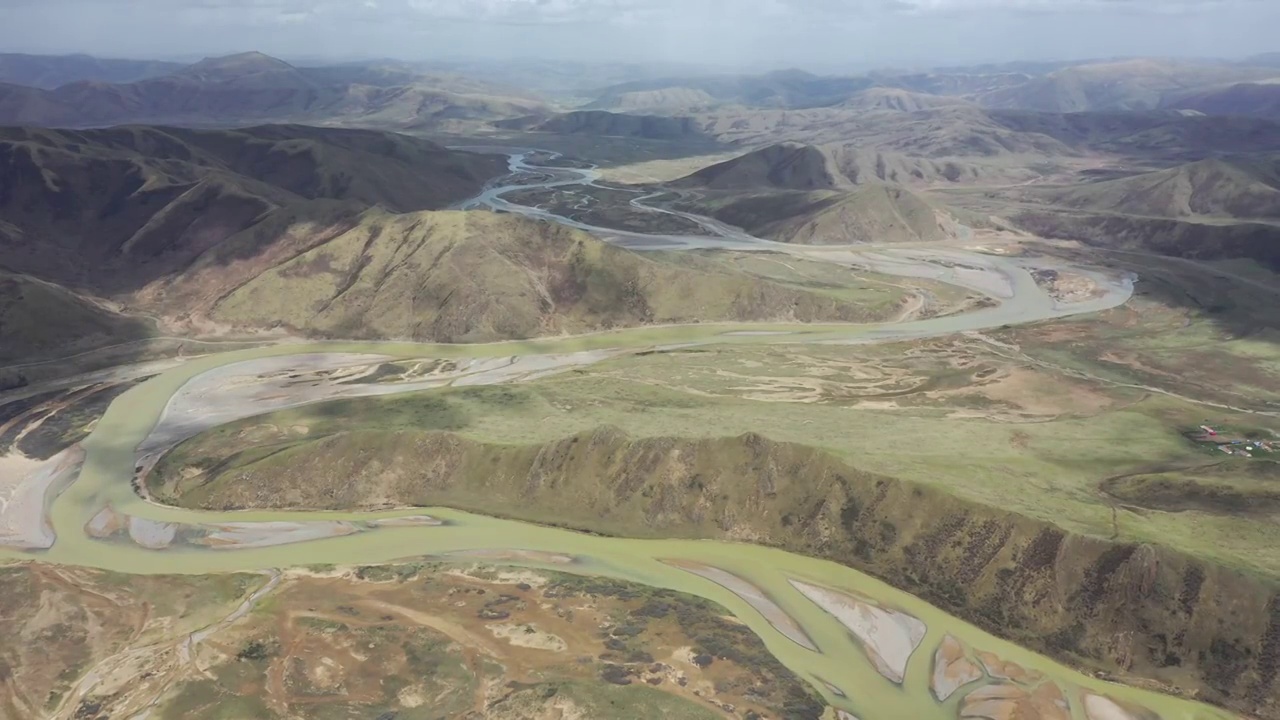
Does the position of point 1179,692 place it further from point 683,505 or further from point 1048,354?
point 1048,354

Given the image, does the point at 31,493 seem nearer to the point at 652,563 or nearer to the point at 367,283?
the point at 367,283

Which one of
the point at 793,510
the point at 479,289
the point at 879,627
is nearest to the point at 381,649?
the point at 793,510

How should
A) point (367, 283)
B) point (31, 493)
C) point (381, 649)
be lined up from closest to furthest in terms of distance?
1. point (381, 649)
2. point (31, 493)
3. point (367, 283)

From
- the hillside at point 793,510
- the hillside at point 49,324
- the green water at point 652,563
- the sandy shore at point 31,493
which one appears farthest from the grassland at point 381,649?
the hillside at point 49,324

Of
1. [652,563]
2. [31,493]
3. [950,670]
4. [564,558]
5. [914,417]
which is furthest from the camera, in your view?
[914,417]

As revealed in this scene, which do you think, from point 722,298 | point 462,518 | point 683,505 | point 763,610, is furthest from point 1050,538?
point 722,298

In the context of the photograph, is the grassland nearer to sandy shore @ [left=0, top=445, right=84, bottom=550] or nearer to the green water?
the green water

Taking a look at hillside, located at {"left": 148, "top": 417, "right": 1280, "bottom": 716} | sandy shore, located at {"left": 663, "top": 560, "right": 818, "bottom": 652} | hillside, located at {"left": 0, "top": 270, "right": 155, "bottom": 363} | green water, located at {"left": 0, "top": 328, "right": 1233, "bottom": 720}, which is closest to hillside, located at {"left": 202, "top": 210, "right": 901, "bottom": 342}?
hillside, located at {"left": 0, "top": 270, "right": 155, "bottom": 363}
